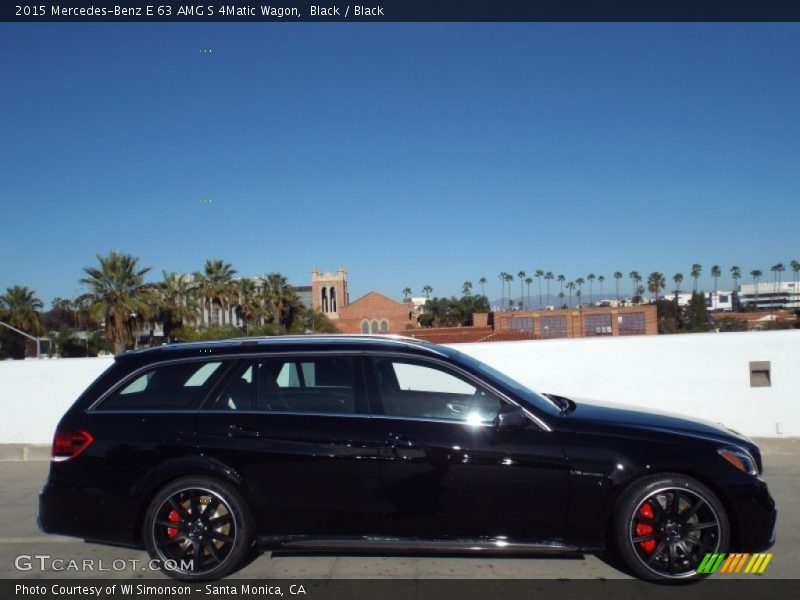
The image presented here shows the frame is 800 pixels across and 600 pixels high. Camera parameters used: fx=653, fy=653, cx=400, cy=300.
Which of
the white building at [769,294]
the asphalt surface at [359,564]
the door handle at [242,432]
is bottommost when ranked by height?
the asphalt surface at [359,564]

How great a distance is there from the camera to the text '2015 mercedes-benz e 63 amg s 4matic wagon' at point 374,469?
4066 mm

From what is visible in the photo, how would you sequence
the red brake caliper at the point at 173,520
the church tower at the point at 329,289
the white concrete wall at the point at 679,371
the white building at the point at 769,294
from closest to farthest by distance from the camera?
the red brake caliper at the point at 173,520 < the white concrete wall at the point at 679,371 < the church tower at the point at 329,289 < the white building at the point at 769,294

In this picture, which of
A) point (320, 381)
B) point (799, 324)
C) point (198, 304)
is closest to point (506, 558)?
point (320, 381)

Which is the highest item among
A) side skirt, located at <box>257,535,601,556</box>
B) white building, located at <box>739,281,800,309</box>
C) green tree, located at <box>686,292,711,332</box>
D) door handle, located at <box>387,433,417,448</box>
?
white building, located at <box>739,281,800,309</box>

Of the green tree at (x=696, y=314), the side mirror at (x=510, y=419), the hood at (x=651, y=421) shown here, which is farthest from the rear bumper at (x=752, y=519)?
the green tree at (x=696, y=314)

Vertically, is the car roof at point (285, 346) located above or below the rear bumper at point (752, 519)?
above

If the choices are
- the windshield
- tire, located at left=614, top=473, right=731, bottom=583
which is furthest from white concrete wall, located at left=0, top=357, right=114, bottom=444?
tire, located at left=614, top=473, right=731, bottom=583

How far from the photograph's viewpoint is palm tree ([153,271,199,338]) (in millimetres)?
41812

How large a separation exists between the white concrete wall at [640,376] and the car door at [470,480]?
440cm

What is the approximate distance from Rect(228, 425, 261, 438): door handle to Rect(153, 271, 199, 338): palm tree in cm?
3833

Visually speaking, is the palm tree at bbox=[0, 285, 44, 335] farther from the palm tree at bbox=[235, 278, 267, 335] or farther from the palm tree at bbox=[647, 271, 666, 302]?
the palm tree at bbox=[647, 271, 666, 302]

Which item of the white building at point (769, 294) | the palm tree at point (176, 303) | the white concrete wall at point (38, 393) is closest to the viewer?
the white concrete wall at point (38, 393)

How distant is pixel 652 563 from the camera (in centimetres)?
410

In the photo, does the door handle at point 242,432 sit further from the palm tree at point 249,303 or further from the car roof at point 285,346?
the palm tree at point 249,303
